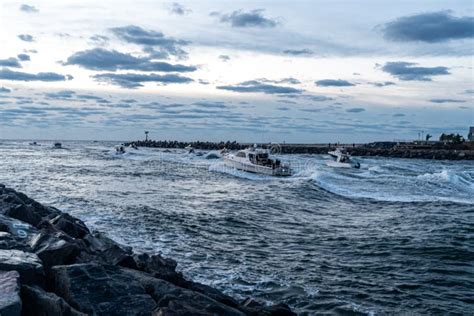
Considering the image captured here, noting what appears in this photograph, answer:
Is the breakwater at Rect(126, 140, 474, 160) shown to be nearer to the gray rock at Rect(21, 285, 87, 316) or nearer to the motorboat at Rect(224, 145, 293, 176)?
the motorboat at Rect(224, 145, 293, 176)

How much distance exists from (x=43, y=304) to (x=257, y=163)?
1511 inches

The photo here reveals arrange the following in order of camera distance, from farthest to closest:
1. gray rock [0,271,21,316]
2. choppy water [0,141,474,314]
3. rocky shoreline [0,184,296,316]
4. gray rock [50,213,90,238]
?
gray rock [50,213,90,238] → choppy water [0,141,474,314] → rocky shoreline [0,184,296,316] → gray rock [0,271,21,316]

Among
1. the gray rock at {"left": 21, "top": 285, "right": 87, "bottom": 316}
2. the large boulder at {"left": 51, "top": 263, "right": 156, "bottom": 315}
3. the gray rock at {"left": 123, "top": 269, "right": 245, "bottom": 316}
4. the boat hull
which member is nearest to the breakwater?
the boat hull

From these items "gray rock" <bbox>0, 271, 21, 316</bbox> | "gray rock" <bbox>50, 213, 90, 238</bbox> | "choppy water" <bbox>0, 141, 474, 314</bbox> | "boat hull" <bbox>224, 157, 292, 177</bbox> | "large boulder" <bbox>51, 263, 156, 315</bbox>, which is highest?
"gray rock" <bbox>0, 271, 21, 316</bbox>

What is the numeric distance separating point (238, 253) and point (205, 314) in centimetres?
728

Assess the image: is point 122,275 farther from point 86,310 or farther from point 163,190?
point 163,190

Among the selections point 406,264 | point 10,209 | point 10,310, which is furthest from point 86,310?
point 406,264

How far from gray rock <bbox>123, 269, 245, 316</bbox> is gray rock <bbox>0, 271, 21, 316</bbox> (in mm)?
1515

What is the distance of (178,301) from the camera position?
5.89 metres

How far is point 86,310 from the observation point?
18.5 ft

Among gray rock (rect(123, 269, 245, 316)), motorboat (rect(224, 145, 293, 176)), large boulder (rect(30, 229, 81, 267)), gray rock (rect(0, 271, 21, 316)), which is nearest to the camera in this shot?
gray rock (rect(0, 271, 21, 316))

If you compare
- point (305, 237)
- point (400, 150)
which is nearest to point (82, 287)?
point (305, 237)

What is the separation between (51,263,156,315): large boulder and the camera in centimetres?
571

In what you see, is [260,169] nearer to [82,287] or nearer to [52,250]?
[52,250]
